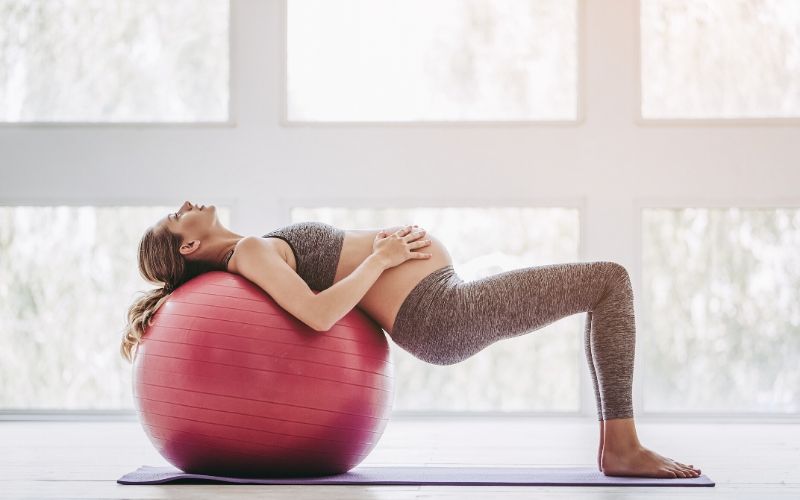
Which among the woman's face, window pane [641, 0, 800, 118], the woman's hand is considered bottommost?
the woman's hand

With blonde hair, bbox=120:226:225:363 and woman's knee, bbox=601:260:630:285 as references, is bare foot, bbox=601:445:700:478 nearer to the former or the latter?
woman's knee, bbox=601:260:630:285

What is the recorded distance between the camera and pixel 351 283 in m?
2.35

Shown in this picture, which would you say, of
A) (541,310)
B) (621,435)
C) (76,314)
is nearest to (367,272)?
(541,310)

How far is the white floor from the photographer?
7.22 ft

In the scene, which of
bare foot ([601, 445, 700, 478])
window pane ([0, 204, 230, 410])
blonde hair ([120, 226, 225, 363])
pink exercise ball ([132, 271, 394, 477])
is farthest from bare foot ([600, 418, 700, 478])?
window pane ([0, 204, 230, 410])

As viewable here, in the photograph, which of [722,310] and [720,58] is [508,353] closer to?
[722,310]

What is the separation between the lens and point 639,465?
234 centimetres

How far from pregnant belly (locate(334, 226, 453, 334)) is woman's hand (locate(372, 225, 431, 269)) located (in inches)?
0.9

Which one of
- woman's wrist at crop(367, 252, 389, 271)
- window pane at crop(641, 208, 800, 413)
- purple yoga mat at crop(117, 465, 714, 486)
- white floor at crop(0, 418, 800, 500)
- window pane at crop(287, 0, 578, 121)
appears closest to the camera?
white floor at crop(0, 418, 800, 500)

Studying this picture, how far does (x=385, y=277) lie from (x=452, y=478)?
545 mm

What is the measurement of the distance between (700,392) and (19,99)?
327cm

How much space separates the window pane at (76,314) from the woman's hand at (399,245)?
177cm

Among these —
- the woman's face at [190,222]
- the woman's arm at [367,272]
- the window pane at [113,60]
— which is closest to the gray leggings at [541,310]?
the woman's arm at [367,272]

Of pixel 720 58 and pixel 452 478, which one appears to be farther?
pixel 720 58
